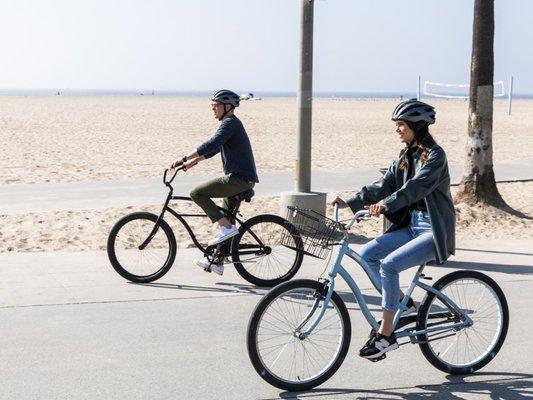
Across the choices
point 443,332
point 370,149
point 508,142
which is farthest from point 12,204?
point 508,142

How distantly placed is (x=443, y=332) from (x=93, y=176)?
1346cm

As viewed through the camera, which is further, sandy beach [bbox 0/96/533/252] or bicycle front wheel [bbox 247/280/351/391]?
sandy beach [bbox 0/96/533/252]

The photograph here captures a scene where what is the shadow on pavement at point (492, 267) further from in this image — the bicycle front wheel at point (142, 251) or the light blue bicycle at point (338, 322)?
the light blue bicycle at point (338, 322)

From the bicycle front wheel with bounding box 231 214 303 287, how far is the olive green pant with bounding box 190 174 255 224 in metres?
0.28

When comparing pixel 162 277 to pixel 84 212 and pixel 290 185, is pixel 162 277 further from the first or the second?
pixel 290 185

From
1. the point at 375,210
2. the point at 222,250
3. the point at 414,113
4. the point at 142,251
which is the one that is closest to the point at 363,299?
the point at 375,210

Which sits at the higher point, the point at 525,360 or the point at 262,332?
the point at 262,332

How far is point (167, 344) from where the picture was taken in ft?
21.3

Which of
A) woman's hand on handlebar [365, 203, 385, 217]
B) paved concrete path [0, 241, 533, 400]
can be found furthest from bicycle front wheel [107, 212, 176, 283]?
woman's hand on handlebar [365, 203, 385, 217]

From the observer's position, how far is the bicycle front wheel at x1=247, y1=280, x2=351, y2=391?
532 centimetres

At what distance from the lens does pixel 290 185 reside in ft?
51.5

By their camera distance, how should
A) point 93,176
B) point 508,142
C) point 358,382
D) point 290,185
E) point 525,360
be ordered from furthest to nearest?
point 508,142, point 93,176, point 290,185, point 525,360, point 358,382

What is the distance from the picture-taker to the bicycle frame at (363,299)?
212 inches

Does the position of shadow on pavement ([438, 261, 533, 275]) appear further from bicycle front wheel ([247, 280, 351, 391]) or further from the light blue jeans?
bicycle front wheel ([247, 280, 351, 391])
